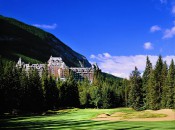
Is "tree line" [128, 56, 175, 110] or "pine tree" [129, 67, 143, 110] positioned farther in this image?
"pine tree" [129, 67, 143, 110]

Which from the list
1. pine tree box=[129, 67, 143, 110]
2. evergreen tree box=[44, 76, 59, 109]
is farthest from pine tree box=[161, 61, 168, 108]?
evergreen tree box=[44, 76, 59, 109]

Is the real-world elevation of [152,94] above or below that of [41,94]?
below

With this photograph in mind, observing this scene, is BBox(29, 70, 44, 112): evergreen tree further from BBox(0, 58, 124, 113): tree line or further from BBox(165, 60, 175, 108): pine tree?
BBox(165, 60, 175, 108): pine tree

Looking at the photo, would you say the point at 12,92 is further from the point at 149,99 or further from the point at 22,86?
the point at 149,99

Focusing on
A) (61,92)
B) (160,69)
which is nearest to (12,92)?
(61,92)

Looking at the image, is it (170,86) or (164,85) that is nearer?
(170,86)

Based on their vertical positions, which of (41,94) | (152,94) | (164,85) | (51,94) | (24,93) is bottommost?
(152,94)

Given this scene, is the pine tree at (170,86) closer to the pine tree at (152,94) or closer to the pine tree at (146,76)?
the pine tree at (152,94)

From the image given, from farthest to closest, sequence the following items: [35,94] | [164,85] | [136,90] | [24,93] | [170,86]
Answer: [136,90] < [35,94] < [164,85] < [24,93] < [170,86]

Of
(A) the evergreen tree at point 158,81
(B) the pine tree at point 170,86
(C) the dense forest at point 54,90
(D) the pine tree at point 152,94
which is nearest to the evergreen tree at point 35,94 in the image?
(C) the dense forest at point 54,90

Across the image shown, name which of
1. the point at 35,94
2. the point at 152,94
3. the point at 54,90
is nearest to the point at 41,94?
the point at 35,94

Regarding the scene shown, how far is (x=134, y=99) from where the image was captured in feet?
350

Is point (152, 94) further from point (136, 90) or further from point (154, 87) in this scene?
point (136, 90)

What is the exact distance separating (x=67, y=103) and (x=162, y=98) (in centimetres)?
4373
